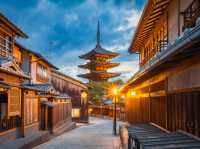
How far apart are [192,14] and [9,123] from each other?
1106 centimetres

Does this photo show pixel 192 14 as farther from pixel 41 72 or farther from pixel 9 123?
pixel 41 72

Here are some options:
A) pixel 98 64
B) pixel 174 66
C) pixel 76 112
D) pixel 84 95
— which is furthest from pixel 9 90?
pixel 98 64

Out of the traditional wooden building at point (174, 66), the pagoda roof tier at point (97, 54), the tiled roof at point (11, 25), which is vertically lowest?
the traditional wooden building at point (174, 66)

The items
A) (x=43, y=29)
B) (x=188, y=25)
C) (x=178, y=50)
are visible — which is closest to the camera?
(x=178, y=50)

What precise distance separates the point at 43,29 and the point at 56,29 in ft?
50.5

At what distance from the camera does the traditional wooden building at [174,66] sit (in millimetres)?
5340

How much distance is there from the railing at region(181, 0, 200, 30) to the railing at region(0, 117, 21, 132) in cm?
1008

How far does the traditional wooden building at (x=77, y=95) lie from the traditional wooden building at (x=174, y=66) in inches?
797

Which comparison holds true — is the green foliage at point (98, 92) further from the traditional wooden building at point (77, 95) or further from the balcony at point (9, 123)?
the balcony at point (9, 123)

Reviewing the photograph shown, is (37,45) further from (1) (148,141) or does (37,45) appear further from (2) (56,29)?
(1) (148,141)

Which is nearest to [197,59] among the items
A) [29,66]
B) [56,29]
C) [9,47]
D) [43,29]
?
[9,47]

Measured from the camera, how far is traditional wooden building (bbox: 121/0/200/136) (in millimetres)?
5340

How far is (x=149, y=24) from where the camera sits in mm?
13273

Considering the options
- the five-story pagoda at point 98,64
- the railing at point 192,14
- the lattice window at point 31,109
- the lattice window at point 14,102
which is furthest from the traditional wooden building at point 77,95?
the railing at point 192,14
